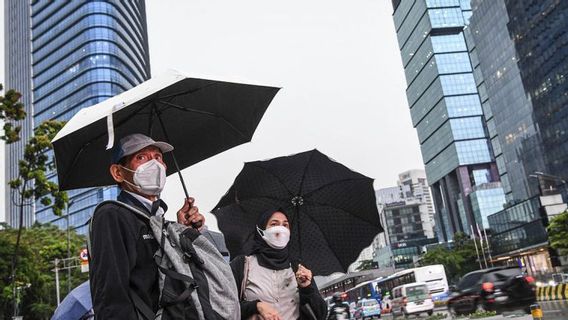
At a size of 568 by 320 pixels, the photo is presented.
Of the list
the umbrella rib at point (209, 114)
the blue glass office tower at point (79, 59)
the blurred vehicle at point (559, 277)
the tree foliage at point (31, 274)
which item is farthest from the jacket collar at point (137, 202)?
the blue glass office tower at point (79, 59)

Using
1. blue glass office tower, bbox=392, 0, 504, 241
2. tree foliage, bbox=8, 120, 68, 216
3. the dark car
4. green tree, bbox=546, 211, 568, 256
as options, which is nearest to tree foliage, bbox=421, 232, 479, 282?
blue glass office tower, bbox=392, 0, 504, 241

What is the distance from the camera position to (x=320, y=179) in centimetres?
525

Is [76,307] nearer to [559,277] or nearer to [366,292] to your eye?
[559,277]

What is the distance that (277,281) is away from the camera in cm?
376

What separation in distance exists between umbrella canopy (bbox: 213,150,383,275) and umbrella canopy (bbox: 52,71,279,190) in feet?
2.80

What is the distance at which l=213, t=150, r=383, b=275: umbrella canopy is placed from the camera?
5.05 m

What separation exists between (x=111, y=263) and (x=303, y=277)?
1.69 metres

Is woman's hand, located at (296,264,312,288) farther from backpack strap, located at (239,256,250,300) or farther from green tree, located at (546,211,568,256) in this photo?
green tree, located at (546,211,568,256)

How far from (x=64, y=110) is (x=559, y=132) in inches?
3580

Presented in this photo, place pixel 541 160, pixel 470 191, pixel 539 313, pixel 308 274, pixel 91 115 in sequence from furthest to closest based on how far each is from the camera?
pixel 470 191
pixel 541 160
pixel 539 313
pixel 308 274
pixel 91 115

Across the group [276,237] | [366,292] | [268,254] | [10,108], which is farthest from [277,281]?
[366,292]

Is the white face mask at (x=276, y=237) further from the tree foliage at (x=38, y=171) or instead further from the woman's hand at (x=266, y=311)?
the tree foliage at (x=38, y=171)

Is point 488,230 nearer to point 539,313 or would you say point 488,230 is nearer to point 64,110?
point 64,110

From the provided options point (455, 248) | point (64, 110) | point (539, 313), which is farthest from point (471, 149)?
point (539, 313)
